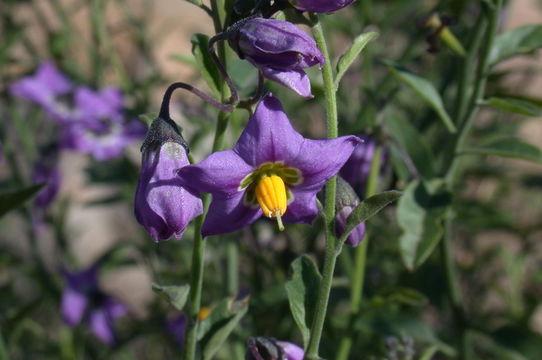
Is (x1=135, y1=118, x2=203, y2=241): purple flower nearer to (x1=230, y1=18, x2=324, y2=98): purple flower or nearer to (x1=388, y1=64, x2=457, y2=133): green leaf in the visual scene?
(x1=230, y1=18, x2=324, y2=98): purple flower

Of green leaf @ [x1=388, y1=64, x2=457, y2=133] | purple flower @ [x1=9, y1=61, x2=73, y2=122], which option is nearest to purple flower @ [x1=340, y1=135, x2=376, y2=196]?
green leaf @ [x1=388, y1=64, x2=457, y2=133]

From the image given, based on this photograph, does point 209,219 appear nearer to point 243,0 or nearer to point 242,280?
point 243,0

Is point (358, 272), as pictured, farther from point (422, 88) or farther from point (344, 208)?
point (344, 208)

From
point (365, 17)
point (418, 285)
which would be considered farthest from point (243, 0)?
point (418, 285)

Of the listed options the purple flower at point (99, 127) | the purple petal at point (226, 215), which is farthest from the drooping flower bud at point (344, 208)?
the purple flower at point (99, 127)

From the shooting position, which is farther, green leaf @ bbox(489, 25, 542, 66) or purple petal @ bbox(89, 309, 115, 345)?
purple petal @ bbox(89, 309, 115, 345)
